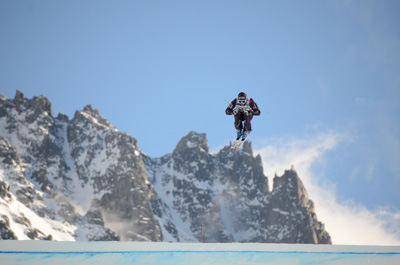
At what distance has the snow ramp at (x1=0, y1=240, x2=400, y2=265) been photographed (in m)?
14.9

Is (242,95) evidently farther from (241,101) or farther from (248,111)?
(248,111)

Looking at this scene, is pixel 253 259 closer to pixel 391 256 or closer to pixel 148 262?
pixel 148 262

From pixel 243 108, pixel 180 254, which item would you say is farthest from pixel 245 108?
pixel 180 254

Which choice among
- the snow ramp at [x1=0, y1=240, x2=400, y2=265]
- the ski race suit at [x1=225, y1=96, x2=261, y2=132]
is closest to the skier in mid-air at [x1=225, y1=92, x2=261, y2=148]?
the ski race suit at [x1=225, y1=96, x2=261, y2=132]

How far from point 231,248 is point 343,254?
318 cm

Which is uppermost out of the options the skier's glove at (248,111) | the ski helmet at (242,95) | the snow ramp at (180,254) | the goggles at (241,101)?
the ski helmet at (242,95)

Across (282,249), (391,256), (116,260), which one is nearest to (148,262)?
(116,260)

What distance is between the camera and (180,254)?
15266 mm


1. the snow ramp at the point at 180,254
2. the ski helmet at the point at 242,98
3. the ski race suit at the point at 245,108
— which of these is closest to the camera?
the snow ramp at the point at 180,254

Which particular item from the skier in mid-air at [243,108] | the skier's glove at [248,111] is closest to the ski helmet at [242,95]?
the skier in mid-air at [243,108]

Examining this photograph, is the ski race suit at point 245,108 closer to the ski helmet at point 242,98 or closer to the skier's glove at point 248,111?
the skier's glove at point 248,111

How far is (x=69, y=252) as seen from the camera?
15203 mm

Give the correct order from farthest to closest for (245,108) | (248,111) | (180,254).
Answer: (248,111) < (245,108) < (180,254)

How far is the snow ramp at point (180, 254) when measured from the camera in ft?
48.8
